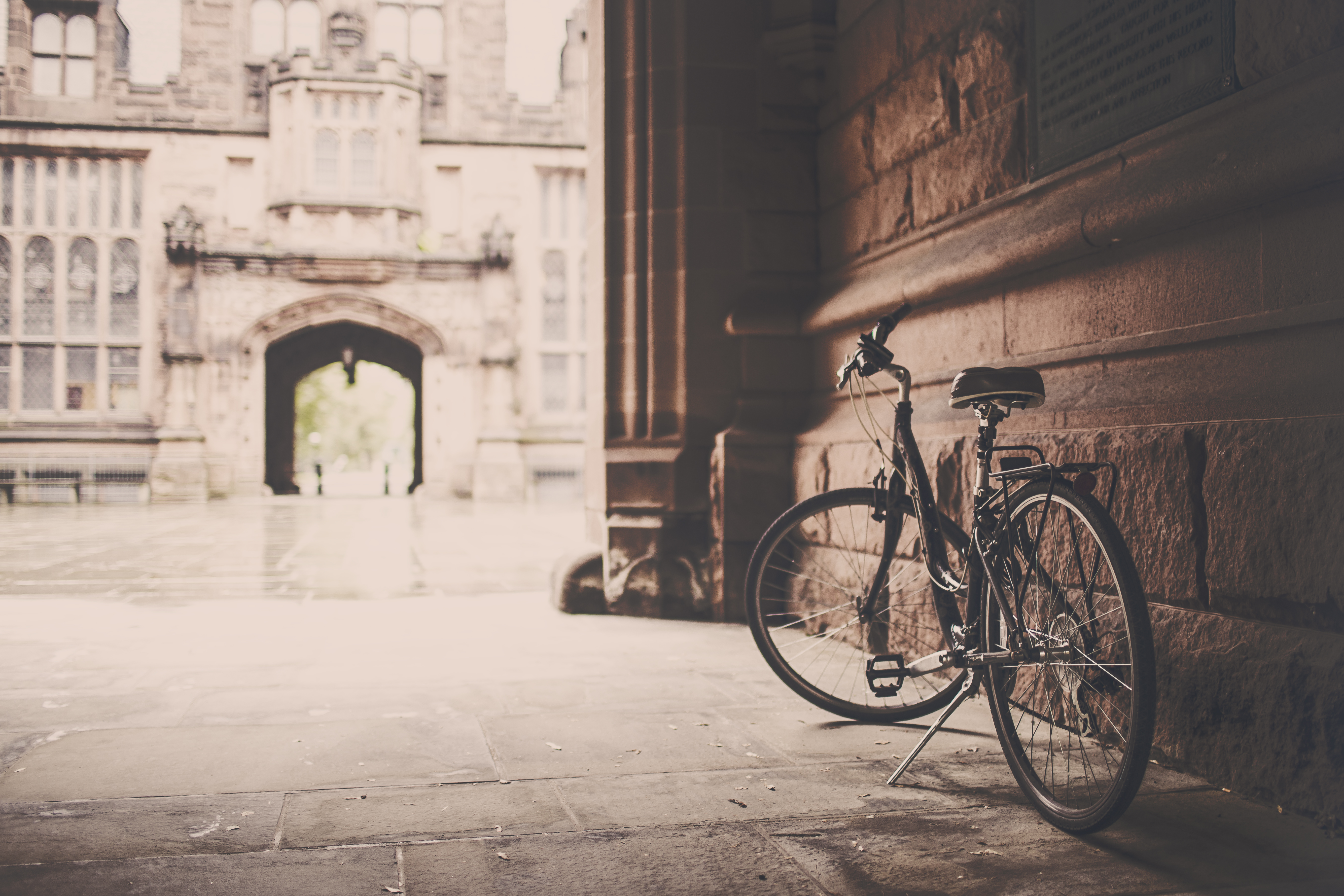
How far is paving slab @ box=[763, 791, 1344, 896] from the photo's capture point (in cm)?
189

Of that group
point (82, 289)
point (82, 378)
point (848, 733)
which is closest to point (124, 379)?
point (82, 378)

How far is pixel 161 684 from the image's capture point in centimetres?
351

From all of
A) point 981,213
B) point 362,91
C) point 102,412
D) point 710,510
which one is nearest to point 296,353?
point 102,412

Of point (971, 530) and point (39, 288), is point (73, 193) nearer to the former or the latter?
point (39, 288)

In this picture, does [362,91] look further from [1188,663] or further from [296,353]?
[1188,663]

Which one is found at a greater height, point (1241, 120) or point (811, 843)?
point (1241, 120)

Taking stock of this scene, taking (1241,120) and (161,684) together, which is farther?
(161,684)

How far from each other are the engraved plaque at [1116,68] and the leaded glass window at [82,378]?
20.2 meters

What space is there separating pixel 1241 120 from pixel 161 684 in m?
3.64

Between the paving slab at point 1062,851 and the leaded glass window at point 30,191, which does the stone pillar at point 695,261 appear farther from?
the leaded glass window at point 30,191

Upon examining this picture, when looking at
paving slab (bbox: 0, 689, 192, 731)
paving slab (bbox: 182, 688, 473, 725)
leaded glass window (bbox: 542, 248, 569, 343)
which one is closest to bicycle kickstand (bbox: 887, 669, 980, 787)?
paving slab (bbox: 182, 688, 473, 725)

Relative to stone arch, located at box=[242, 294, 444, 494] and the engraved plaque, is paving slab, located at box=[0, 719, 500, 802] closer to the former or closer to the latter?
the engraved plaque

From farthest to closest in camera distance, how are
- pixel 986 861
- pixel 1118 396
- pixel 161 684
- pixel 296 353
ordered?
1. pixel 296 353
2. pixel 161 684
3. pixel 1118 396
4. pixel 986 861

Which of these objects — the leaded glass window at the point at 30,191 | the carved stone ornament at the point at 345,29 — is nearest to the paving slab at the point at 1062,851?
the carved stone ornament at the point at 345,29
